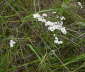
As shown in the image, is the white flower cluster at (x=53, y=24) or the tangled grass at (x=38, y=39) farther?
the white flower cluster at (x=53, y=24)

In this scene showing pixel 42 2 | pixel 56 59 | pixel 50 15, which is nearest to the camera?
pixel 56 59

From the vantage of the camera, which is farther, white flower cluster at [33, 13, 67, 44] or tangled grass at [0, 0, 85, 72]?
white flower cluster at [33, 13, 67, 44]

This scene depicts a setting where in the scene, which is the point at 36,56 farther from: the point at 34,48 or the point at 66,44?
the point at 66,44

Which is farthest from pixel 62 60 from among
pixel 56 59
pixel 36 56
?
pixel 36 56

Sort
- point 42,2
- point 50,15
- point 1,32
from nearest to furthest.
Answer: point 1,32 → point 50,15 → point 42,2

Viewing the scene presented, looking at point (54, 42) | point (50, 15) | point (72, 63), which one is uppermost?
point (50, 15)

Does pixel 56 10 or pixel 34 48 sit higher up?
pixel 56 10

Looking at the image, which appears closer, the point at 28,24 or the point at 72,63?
the point at 72,63
